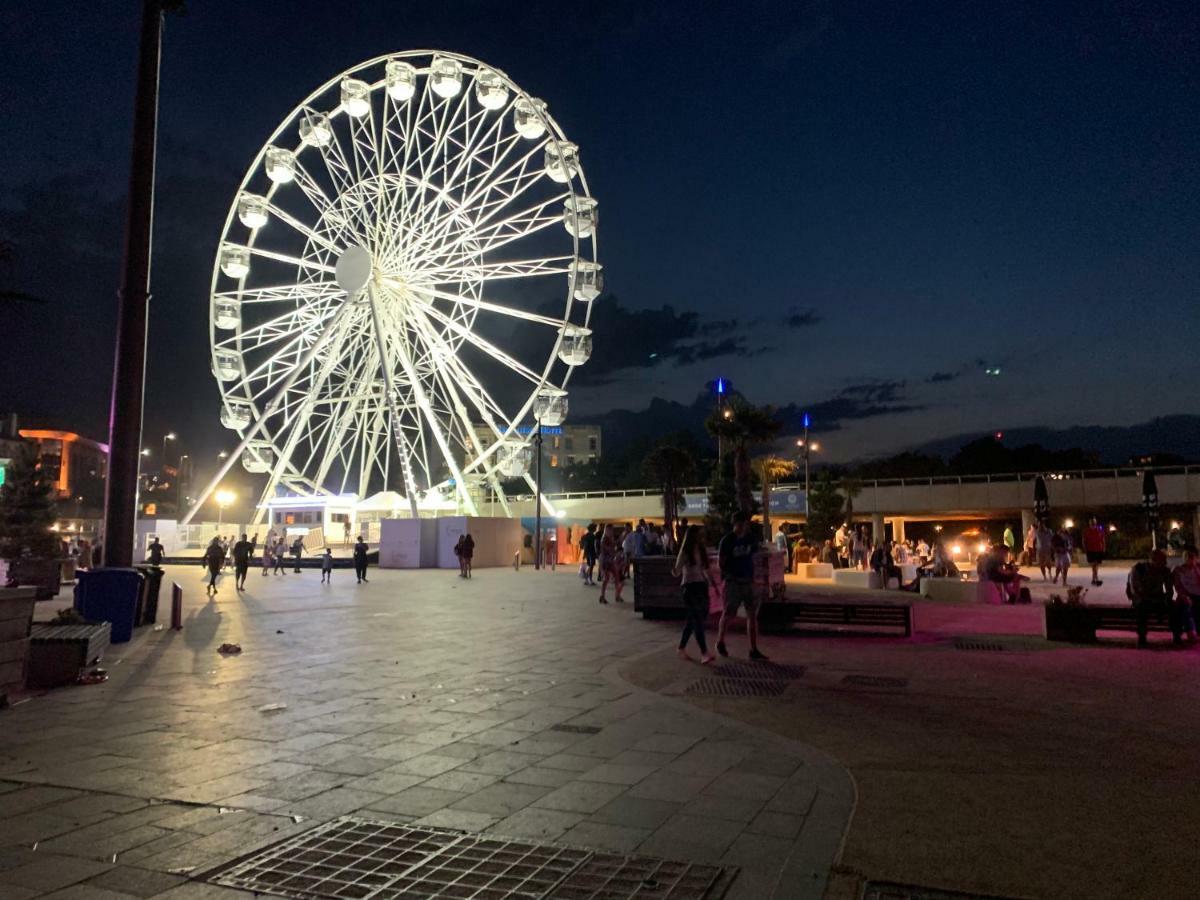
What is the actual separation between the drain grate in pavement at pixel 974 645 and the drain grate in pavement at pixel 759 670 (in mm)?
2785

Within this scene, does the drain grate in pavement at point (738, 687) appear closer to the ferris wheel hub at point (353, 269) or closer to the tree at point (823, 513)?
the ferris wheel hub at point (353, 269)

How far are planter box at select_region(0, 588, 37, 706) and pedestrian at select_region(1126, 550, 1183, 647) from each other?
39.9ft

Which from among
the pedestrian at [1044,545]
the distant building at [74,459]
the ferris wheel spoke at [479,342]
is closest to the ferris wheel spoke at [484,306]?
the ferris wheel spoke at [479,342]

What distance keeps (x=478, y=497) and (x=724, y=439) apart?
24286mm

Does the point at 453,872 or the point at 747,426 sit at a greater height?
the point at 747,426

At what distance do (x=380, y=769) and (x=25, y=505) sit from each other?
3305cm

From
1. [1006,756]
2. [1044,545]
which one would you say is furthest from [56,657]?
[1044,545]

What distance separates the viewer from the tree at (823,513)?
4106cm

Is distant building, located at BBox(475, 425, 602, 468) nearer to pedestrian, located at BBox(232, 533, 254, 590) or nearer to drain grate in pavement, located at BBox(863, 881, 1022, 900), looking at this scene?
pedestrian, located at BBox(232, 533, 254, 590)

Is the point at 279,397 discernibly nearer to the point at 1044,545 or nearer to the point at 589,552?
the point at 589,552

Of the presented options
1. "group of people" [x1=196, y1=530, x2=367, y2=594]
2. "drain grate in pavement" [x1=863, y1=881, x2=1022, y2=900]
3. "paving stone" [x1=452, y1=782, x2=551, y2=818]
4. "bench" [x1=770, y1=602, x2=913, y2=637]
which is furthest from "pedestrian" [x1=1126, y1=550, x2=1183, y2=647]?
"group of people" [x1=196, y1=530, x2=367, y2=594]

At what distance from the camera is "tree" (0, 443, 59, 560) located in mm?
29844

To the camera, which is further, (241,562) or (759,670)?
(241,562)

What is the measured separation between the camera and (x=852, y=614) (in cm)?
1211
